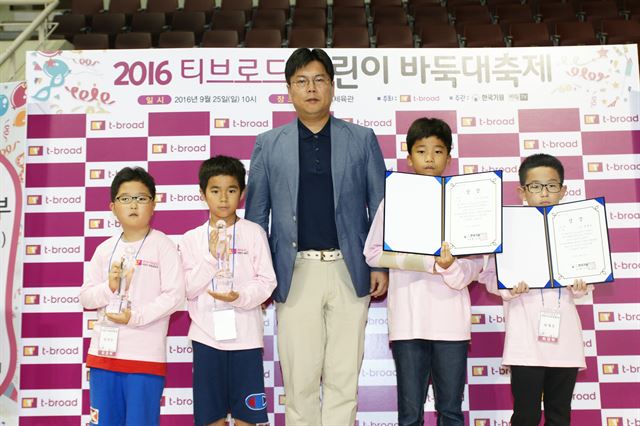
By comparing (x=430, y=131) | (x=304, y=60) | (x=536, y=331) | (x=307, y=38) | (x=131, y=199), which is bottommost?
(x=536, y=331)

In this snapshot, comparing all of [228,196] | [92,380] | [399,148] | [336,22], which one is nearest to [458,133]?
[399,148]

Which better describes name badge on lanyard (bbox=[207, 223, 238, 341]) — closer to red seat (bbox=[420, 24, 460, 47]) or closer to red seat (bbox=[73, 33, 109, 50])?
red seat (bbox=[420, 24, 460, 47])

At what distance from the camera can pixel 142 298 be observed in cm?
295

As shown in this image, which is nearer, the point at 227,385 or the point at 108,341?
the point at 108,341

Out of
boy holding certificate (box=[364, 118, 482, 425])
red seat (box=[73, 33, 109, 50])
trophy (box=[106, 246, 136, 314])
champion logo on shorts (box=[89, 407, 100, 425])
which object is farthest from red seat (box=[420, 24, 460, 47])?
champion logo on shorts (box=[89, 407, 100, 425])

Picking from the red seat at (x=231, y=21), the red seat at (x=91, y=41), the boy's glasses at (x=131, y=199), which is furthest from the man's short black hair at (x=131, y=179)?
the red seat at (x=231, y=21)

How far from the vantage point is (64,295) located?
3797mm

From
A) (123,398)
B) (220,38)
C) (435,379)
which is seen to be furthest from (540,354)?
(220,38)

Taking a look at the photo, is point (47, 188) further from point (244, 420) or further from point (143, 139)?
point (244, 420)

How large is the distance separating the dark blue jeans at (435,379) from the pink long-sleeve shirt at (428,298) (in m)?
0.06

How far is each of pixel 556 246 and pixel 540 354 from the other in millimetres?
530

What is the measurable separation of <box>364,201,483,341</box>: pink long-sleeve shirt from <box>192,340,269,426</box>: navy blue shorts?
0.71m

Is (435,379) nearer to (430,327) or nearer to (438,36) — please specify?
(430,327)

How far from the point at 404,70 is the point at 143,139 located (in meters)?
1.76
